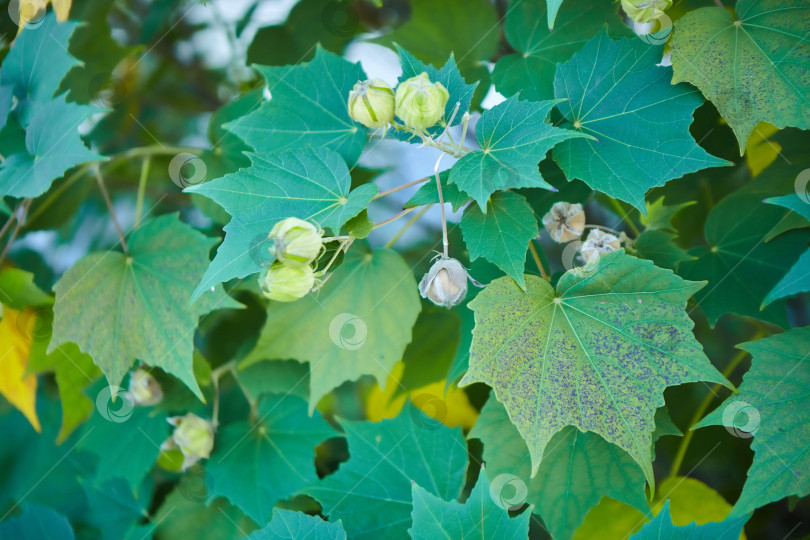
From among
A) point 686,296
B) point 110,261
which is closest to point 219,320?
point 110,261

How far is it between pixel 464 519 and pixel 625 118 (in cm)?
64

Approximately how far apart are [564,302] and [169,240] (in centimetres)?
75

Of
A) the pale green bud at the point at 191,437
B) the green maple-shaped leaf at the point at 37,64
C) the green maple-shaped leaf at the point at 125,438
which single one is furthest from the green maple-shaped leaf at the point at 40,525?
the green maple-shaped leaf at the point at 37,64

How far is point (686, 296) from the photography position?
813 mm

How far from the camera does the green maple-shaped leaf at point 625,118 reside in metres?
0.89

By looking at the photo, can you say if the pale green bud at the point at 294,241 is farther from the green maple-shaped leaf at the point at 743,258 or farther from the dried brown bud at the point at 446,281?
the green maple-shaped leaf at the point at 743,258

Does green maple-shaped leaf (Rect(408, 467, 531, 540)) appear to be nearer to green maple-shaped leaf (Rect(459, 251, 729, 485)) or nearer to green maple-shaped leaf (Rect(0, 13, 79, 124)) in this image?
green maple-shaped leaf (Rect(459, 251, 729, 485))

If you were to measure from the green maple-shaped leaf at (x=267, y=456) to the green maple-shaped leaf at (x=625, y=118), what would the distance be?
70 centimetres

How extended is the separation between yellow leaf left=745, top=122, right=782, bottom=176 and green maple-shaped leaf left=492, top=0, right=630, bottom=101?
0.35m

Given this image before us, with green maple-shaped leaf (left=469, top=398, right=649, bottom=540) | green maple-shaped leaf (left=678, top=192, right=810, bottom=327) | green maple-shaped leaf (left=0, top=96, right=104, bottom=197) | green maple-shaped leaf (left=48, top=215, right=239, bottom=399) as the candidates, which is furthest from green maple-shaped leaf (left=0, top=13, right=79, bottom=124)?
green maple-shaped leaf (left=678, top=192, right=810, bottom=327)

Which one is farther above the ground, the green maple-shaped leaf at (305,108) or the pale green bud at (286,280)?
the green maple-shaped leaf at (305,108)

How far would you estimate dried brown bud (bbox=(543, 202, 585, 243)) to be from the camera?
964mm

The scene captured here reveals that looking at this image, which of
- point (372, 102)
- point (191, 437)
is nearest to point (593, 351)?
point (372, 102)

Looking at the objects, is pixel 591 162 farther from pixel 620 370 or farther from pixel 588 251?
pixel 620 370
